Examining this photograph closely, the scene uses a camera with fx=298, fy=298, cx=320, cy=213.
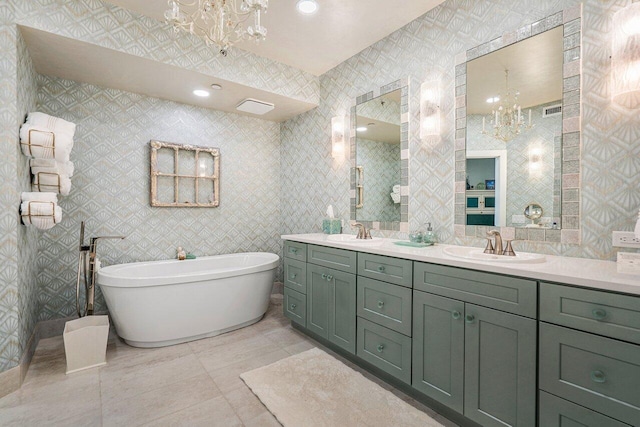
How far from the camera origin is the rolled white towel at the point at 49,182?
2.29 meters

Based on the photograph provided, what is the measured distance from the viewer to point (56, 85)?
2785 mm

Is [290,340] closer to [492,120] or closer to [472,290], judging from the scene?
[472,290]

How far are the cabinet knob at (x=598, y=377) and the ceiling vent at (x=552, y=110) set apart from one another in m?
1.37

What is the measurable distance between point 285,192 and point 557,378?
11.1 ft

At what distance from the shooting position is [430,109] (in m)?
2.33

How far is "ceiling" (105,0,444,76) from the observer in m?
2.31

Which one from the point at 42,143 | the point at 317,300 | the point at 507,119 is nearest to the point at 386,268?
the point at 317,300

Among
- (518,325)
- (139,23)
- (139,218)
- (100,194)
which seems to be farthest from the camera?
(139,218)

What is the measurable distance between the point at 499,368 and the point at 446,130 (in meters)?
1.62

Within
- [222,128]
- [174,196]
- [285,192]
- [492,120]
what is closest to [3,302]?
[174,196]

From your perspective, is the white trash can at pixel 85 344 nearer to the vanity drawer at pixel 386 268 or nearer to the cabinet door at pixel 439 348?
the vanity drawer at pixel 386 268

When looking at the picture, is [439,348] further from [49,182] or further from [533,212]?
[49,182]

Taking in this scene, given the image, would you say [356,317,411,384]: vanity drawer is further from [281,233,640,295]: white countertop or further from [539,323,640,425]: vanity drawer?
[539,323,640,425]: vanity drawer

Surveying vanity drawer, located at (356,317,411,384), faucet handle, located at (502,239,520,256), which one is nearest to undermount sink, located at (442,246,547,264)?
faucet handle, located at (502,239,520,256)
